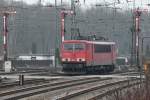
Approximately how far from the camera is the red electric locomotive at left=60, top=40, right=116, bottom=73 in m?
46.2

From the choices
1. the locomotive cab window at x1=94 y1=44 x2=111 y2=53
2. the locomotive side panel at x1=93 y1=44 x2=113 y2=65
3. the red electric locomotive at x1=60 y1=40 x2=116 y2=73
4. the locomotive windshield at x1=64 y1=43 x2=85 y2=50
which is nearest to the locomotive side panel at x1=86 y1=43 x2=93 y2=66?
the red electric locomotive at x1=60 y1=40 x2=116 y2=73

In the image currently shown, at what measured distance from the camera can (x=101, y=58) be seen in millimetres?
48438

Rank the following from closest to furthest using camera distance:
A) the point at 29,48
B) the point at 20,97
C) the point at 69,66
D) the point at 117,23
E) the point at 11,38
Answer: the point at 20,97
the point at 69,66
the point at 117,23
the point at 11,38
the point at 29,48

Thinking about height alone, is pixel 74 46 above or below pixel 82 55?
above

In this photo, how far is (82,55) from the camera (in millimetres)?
46406

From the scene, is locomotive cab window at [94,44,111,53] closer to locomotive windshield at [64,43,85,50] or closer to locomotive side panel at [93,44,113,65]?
locomotive side panel at [93,44,113,65]

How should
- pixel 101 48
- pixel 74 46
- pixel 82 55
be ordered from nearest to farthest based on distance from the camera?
1. pixel 82 55
2. pixel 74 46
3. pixel 101 48

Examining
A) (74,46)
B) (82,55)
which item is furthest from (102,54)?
(74,46)

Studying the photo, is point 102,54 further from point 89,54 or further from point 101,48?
point 89,54

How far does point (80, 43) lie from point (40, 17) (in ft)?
122

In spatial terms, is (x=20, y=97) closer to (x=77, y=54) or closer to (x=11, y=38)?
(x=77, y=54)

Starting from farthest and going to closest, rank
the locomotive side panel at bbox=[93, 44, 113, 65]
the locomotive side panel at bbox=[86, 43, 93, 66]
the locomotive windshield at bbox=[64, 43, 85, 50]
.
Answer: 1. the locomotive side panel at bbox=[93, 44, 113, 65]
2. the locomotive windshield at bbox=[64, 43, 85, 50]
3. the locomotive side panel at bbox=[86, 43, 93, 66]

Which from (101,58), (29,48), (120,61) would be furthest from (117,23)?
(29,48)

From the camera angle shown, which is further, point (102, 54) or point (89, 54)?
point (102, 54)
